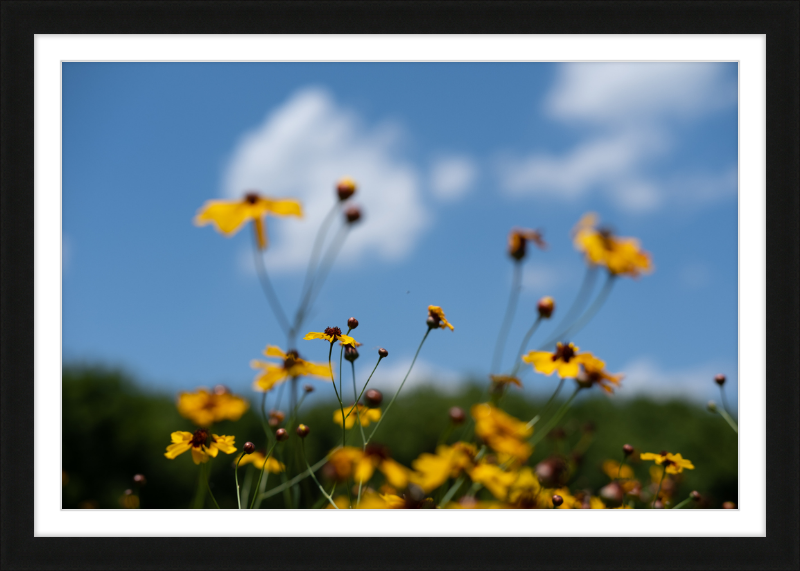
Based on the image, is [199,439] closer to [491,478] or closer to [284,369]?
[284,369]

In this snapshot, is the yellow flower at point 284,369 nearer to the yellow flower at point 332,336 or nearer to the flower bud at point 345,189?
the yellow flower at point 332,336

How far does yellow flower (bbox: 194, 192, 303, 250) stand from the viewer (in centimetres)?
123

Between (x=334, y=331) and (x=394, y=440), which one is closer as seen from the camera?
(x=334, y=331)

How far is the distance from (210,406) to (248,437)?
2982 mm

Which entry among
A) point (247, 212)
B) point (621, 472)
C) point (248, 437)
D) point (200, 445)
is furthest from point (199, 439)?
point (248, 437)

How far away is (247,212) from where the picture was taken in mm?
1287

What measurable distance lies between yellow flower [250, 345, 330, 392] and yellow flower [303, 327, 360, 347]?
0.40 feet

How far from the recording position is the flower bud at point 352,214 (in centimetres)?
141

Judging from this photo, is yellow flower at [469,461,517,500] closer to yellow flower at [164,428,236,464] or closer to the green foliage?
yellow flower at [164,428,236,464]

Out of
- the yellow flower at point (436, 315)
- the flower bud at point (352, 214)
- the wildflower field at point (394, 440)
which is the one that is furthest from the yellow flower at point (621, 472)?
the flower bud at point (352, 214)
